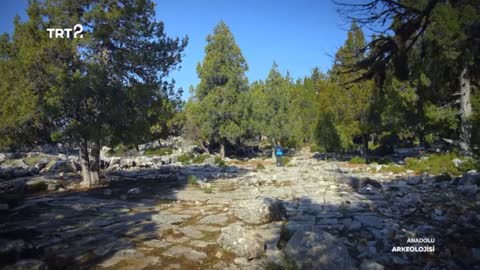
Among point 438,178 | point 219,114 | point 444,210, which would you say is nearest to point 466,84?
point 438,178

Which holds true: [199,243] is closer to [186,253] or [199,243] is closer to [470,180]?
[186,253]

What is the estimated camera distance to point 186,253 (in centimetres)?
558

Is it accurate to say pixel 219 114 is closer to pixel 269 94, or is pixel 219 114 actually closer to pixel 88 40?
pixel 269 94

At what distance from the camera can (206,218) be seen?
26.2ft

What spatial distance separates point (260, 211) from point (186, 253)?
7.54 ft

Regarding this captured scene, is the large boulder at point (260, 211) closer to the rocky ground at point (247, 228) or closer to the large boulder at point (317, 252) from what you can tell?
the rocky ground at point (247, 228)

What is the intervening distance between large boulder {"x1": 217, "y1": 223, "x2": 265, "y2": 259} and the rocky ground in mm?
17

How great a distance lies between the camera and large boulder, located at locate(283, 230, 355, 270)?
476 cm

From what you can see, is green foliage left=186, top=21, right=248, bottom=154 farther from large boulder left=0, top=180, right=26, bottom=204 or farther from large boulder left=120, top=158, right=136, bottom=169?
large boulder left=0, top=180, right=26, bottom=204

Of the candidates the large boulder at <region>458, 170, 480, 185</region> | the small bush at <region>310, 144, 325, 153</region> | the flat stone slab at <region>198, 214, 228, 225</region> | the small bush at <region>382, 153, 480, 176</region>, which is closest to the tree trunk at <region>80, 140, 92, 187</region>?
the flat stone slab at <region>198, 214, 228, 225</region>

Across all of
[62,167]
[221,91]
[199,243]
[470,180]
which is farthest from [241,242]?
[221,91]

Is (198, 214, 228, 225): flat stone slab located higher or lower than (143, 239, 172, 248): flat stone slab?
lower

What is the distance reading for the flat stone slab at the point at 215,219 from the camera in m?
7.61

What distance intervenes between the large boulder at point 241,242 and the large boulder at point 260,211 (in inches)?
55.7
